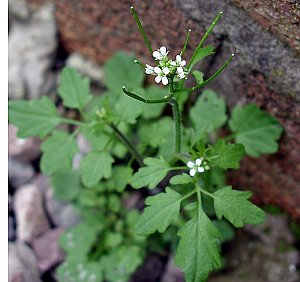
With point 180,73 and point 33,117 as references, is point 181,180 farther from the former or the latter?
point 33,117

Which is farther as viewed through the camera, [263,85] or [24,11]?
[24,11]

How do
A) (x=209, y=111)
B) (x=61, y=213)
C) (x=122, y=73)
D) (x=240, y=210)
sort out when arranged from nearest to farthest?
(x=240, y=210) → (x=209, y=111) → (x=122, y=73) → (x=61, y=213)

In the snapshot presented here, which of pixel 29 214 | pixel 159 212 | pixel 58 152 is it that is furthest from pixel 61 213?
pixel 159 212

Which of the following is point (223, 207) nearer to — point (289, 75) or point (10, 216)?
point (289, 75)

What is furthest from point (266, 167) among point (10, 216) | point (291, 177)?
point (10, 216)

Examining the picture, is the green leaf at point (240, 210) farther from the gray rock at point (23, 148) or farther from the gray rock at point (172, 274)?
the gray rock at point (23, 148)
